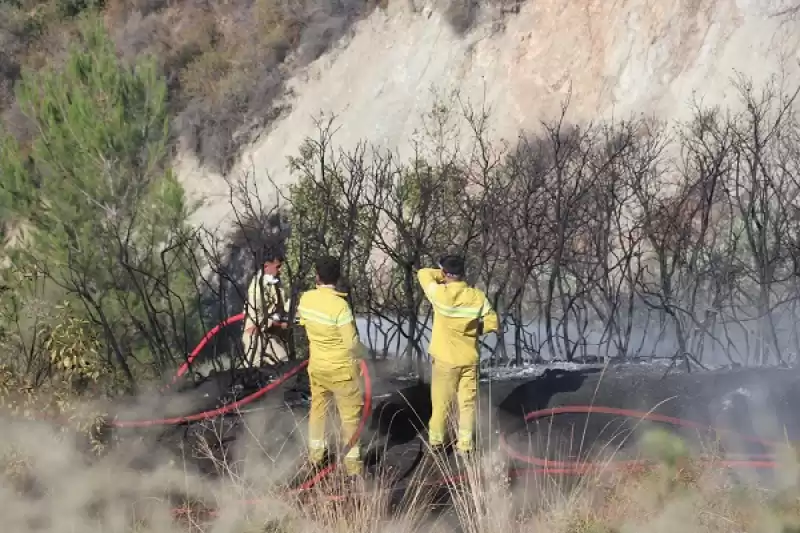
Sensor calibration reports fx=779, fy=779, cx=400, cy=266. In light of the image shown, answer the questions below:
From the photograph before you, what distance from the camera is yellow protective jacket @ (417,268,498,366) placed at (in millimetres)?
4770

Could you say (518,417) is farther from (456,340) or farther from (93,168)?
(93,168)

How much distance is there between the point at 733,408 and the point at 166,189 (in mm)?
9803

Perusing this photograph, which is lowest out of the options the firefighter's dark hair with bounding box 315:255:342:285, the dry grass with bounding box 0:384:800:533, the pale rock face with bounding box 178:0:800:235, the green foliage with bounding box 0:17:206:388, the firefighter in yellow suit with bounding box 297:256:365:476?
the dry grass with bounding box 0:384:800:533

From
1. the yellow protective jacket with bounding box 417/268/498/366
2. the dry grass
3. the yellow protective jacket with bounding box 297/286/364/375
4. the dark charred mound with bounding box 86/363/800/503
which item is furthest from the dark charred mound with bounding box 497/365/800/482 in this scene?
the yellow protective jacket with bounding box 297/286/364/375

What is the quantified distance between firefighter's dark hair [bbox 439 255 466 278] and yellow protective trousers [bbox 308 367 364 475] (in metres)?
0.84

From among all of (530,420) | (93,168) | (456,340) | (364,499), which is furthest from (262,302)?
(93,168)

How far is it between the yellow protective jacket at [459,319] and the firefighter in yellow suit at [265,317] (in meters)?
1.95

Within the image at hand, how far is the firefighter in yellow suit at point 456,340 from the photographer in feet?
15.6

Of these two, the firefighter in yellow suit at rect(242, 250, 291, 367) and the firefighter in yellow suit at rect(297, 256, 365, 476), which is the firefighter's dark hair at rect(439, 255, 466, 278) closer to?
the firefighter in yellow suit at rect(297, 256, 365, 476)

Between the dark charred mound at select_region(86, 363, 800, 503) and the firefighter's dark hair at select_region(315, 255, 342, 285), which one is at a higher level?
the firefighter's dark hair at select_region(315, 255, 342, 285)

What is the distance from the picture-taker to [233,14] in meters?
24.2

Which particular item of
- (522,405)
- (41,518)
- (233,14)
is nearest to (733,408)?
(522,405)

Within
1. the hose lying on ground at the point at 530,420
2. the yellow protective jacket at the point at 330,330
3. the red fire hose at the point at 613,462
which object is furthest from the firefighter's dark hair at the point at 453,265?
the red fire hose at the point at 613,462

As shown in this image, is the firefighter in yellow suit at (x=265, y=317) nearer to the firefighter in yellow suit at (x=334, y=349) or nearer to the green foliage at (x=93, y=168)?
the firefighter in yellow suit at (x=334, y=349)
